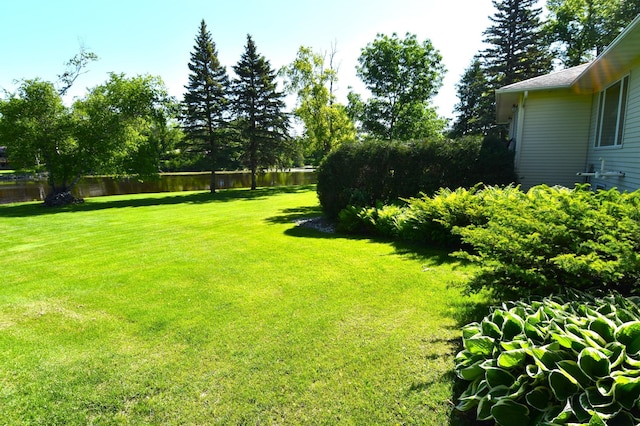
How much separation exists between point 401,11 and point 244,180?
67.9ft

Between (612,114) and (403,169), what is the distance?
456cm

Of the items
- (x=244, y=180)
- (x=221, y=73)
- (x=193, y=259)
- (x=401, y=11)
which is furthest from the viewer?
(x=244, y=180)

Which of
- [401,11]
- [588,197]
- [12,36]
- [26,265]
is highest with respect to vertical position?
[12,36]

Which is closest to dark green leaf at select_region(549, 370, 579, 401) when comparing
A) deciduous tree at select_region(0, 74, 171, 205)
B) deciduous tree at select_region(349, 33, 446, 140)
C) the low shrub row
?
the low shrub row

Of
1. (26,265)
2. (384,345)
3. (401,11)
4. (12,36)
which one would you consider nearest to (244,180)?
(12,36)

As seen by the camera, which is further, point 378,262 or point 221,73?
point 221,73

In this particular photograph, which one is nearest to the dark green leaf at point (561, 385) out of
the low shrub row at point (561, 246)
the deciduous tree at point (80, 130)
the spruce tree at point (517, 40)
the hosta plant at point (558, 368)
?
the hosta plant at point (558, 368)

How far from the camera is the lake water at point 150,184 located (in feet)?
65.0

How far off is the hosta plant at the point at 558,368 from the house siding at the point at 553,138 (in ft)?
26.3

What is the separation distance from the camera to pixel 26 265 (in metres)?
6.08

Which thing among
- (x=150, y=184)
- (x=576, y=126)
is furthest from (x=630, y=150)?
(x=150, y=184)

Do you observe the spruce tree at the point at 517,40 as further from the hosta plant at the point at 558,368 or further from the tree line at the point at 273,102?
the hosta plant at the point at 558,368

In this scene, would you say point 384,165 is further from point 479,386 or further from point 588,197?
point 479,386

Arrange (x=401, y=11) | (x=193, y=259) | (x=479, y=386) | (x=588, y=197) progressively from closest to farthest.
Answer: (x=479, y=386)
(x=588, y=197)
(x=193, y=259)
(x=401, y=11)
